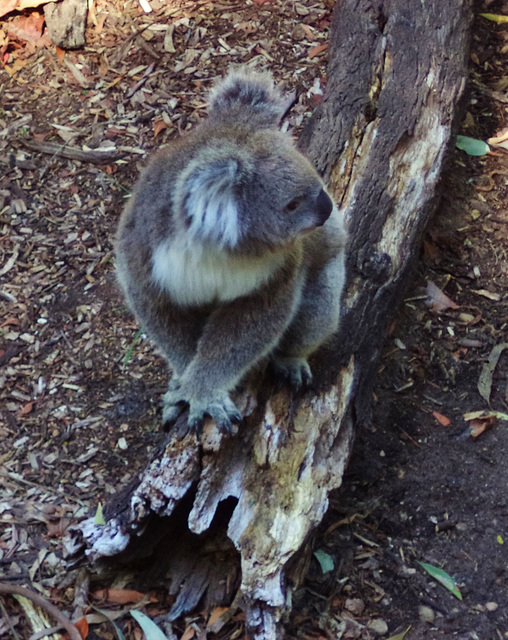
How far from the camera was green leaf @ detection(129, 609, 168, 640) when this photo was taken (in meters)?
3.13

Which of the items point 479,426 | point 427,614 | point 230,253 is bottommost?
point 427,614

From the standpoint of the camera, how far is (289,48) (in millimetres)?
6082

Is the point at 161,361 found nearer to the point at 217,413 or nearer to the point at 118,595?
the point at 217,413

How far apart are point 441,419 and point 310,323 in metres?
1.24

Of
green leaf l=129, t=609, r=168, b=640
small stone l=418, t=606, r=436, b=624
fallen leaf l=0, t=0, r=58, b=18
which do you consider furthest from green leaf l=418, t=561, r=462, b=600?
fallen leaf l=0, t=0, r=58, b=18

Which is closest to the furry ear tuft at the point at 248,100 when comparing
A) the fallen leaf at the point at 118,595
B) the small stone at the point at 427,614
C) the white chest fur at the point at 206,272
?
the white chest fur at the point at 206,272

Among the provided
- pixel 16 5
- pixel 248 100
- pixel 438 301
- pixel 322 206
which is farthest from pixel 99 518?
pixel 16 5

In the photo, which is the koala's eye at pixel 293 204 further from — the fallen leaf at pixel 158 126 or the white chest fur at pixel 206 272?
the fallen leaf at pixel 158 126

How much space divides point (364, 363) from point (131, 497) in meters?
1.51

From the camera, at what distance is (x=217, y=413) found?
317 cm

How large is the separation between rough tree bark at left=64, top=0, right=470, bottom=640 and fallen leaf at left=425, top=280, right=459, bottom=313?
2.12 ft

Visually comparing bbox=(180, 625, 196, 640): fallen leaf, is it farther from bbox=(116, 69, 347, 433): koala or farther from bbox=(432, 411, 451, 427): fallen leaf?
bbox=(432, 411, 451, 427): fallen leaf

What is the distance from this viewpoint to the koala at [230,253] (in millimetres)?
2693

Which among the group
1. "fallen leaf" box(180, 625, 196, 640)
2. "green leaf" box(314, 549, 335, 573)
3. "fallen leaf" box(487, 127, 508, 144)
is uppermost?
"fallen leaf" box(487, 127, 508, 144)
